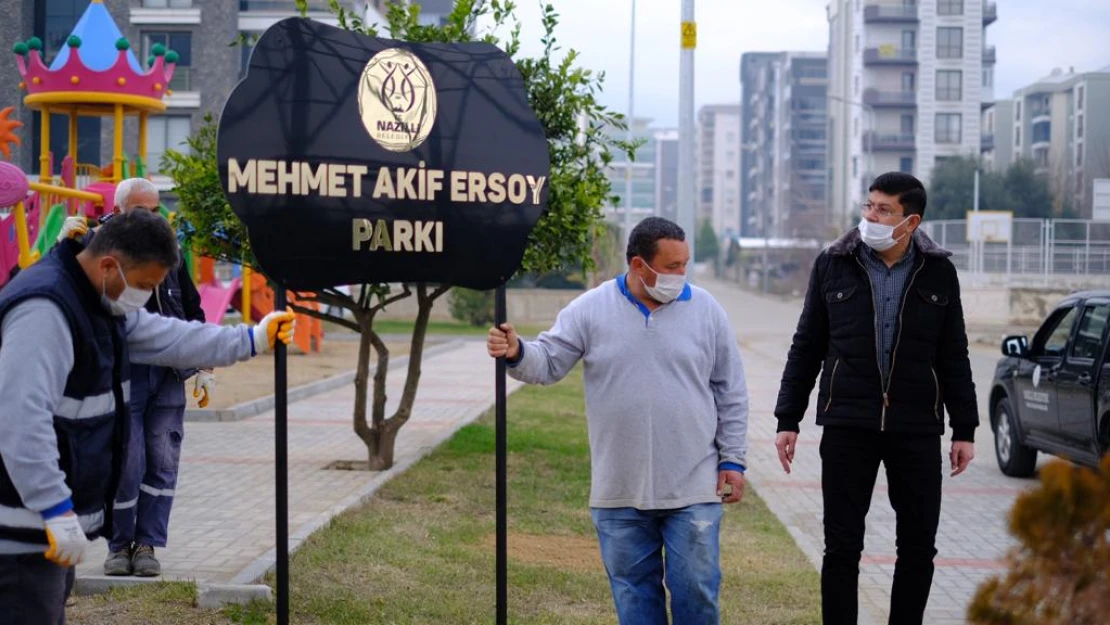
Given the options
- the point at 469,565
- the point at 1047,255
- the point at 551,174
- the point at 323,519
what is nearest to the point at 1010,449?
the point at 551,174

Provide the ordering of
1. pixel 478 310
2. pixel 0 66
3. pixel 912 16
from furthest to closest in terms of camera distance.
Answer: pixel 912 16
pixel 478 310
pixel 0 66

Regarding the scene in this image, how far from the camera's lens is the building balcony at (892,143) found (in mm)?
84312

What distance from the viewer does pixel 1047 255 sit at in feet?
158

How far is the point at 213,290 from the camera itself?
75.8ft

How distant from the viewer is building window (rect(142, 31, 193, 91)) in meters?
18.9

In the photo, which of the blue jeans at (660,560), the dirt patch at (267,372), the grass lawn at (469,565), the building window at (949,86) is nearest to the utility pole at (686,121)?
the grass lawn at (469,565)

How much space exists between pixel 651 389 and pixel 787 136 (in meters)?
133

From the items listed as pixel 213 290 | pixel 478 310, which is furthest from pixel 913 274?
Answer: pixel 478 310

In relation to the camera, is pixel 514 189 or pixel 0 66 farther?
pixel 0 66

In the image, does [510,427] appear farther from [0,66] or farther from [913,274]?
[913,274]

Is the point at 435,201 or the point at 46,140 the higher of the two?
the point at 46,140

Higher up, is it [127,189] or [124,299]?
[127,189]

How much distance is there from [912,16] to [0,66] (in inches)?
3062

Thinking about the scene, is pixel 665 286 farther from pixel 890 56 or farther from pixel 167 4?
pixel 890 56
